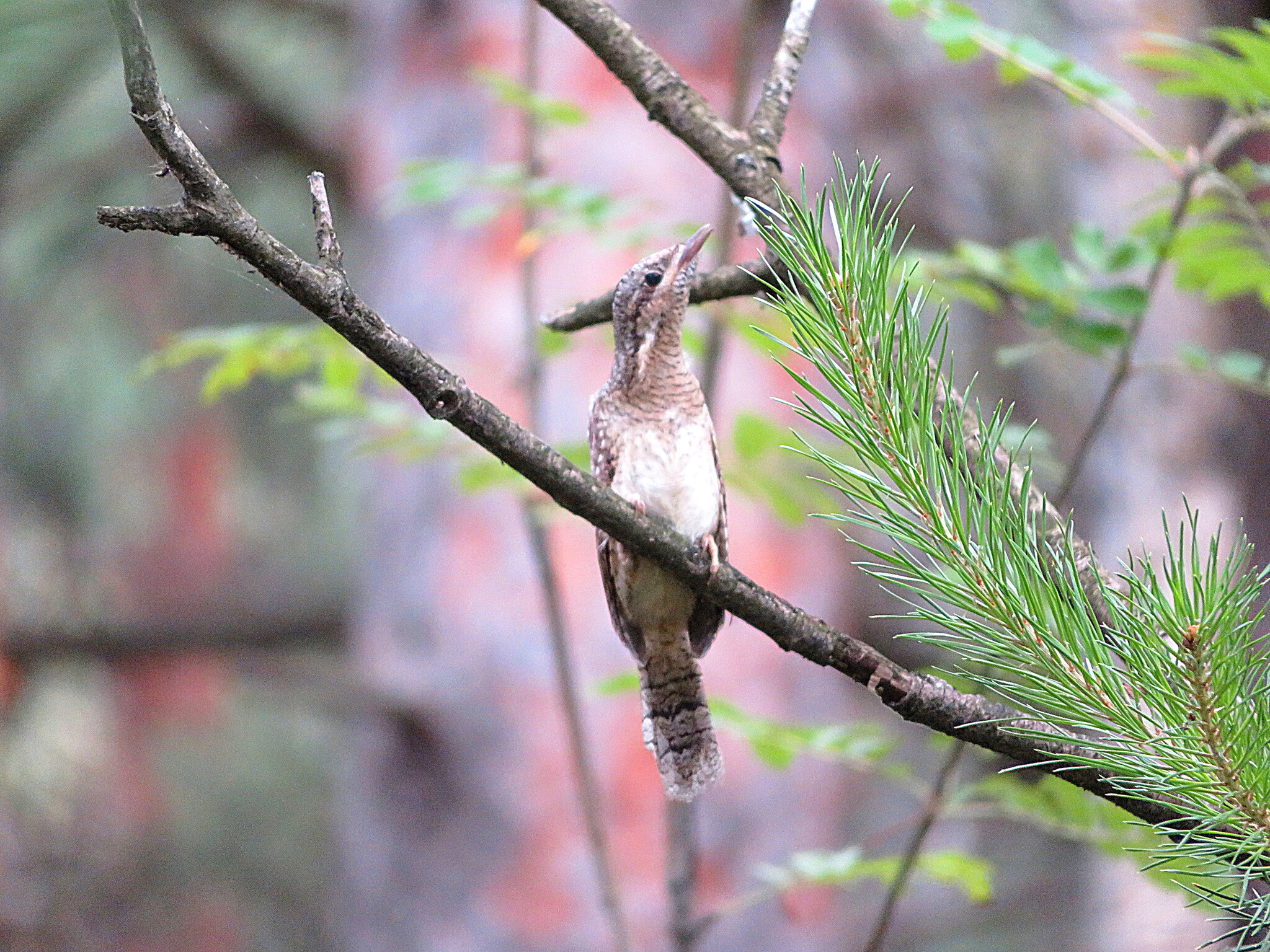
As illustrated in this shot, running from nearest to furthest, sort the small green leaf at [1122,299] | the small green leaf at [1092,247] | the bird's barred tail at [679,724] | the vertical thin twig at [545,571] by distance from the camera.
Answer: the bird's barred tail at [679,724] → the small green leaf at [1122,299] → the small green leaf at [1092,247] → the vertical thin twig at [545,571]

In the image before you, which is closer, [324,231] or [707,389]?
[324,231]

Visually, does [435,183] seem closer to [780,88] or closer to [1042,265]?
[780,88]

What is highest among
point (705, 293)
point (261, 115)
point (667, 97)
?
point (261, 115)

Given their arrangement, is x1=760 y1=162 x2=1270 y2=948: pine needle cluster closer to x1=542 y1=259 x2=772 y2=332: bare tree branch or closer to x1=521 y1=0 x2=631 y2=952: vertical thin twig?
x1=542 y1=259 x2=772 y2=332: bare tree branch

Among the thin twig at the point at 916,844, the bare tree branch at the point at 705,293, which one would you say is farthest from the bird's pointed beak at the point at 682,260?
the thin twig at the point at 916,844

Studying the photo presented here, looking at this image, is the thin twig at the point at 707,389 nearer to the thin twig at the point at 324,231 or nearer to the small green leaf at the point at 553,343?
the small green leaf at the point at 553,343

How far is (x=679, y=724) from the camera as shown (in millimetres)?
1405

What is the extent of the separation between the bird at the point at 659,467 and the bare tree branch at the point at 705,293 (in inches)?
6.3

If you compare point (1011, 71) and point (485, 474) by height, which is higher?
point (1011, 71)

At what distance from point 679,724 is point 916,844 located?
1.53 feet

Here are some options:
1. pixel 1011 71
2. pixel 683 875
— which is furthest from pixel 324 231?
pixel 683 875

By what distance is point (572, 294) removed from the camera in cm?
345

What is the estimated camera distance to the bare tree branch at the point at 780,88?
3.76 ft

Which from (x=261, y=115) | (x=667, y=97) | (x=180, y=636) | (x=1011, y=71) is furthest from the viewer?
(x=180, y=636)
